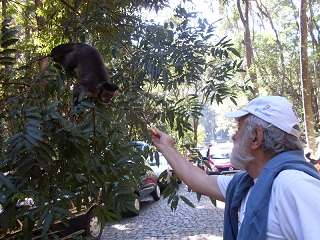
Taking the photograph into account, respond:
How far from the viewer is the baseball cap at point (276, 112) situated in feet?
5.44

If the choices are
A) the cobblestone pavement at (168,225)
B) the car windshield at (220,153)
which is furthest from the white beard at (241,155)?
the car windshield at (220,153)

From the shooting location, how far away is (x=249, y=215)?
57.8 inches

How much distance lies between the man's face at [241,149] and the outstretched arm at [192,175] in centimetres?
41

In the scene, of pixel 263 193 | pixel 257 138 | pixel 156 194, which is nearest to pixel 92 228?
pixel 156 194

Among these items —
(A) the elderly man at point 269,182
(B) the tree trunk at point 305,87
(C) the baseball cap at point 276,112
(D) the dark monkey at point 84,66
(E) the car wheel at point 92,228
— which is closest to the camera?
(A) the elderly man at point 269,182

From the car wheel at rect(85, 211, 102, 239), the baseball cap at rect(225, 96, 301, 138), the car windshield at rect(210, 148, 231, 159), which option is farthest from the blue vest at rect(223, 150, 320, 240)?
the car windshield at rect(210, 148, 231, 159)

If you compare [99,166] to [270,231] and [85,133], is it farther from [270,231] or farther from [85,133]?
[270,231]

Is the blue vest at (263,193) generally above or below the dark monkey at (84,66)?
below

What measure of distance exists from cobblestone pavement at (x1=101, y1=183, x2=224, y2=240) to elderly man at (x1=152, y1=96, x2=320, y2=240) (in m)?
5.57

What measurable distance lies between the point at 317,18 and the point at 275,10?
3.33 meters

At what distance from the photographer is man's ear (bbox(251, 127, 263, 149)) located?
1.70 m

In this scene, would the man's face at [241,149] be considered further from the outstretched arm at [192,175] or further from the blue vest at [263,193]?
the outstretched arm at [192,175]

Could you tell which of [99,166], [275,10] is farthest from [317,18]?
[99,166]

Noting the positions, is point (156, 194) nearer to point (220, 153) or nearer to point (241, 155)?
point (220, 153)
